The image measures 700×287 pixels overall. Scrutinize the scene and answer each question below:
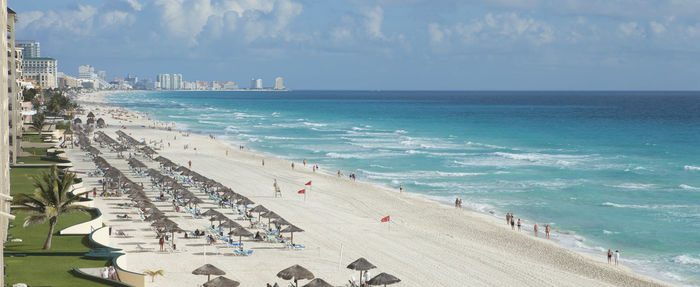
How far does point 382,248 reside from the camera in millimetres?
32344

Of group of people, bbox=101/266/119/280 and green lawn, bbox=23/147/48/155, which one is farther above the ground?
green lawn, bbox=23/147/48/155

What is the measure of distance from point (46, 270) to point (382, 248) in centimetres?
1495

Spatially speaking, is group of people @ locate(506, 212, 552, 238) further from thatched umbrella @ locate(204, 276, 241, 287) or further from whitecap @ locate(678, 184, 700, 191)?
thatched umbrella @ locate(204, 276, 241, 287)

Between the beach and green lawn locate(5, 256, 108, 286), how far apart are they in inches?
105

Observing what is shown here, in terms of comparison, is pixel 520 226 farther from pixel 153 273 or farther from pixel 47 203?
pixel 47 203

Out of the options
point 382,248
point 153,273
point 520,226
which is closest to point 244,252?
point 153,273

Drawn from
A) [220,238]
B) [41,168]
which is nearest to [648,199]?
[220,238]

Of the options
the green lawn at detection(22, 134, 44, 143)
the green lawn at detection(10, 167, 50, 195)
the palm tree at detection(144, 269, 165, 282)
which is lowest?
the palm tree at detection(144, 269, 165, 282)

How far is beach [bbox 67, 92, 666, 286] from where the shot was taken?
2781 centimetres

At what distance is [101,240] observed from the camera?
28344 mm

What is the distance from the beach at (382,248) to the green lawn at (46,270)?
105 inches

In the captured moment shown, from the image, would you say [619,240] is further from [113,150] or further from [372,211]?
[113,150]

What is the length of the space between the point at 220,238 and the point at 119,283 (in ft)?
36.8

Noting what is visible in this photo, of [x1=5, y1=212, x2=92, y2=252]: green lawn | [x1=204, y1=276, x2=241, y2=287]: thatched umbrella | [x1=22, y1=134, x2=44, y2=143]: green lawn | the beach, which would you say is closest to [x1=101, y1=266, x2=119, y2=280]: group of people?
→ the beach
